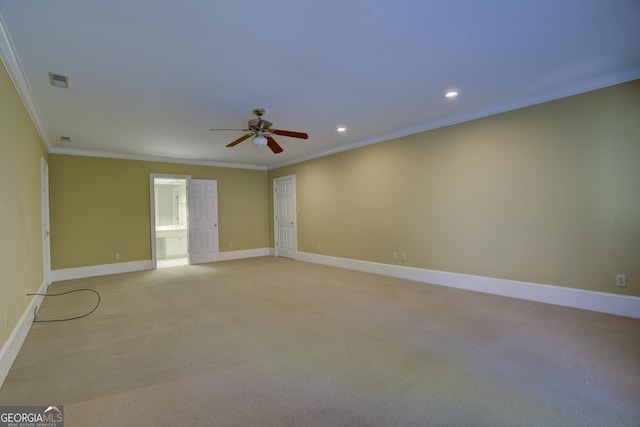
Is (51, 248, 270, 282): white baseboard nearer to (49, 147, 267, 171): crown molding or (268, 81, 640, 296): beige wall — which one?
(49, 147, 267, 171): crown molding

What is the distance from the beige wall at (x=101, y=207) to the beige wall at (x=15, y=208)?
7.16 feet

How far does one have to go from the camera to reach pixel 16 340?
2625 mm

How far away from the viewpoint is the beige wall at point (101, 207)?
225 inches

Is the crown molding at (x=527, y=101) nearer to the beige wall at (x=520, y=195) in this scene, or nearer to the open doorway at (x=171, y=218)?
the beige wall at (x=520, y=195)

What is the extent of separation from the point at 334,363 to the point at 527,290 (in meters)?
3.01

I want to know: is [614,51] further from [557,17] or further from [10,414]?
[10,414]

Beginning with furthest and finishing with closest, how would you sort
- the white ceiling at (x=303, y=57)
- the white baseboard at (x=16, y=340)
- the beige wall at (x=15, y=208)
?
1. the beige wall at (x=15, y=208)
2. the white baseboard at (x=16, y=340)
3. the white ceiling at (x=303, y=57)

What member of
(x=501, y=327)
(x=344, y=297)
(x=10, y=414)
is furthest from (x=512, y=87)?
(x=10, y=414)

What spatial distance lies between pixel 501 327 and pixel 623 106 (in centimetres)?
275

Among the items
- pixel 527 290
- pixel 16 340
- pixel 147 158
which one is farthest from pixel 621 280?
pixel 147 158

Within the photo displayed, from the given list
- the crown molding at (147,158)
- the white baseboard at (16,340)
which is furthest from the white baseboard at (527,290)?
→ the white baseboard at (16,340)

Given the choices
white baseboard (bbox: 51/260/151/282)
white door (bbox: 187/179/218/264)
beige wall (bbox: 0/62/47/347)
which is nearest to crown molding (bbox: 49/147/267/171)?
white door (bbox: 187/179/218/264)

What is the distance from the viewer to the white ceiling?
6.85ft

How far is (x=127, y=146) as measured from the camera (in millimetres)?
5730
